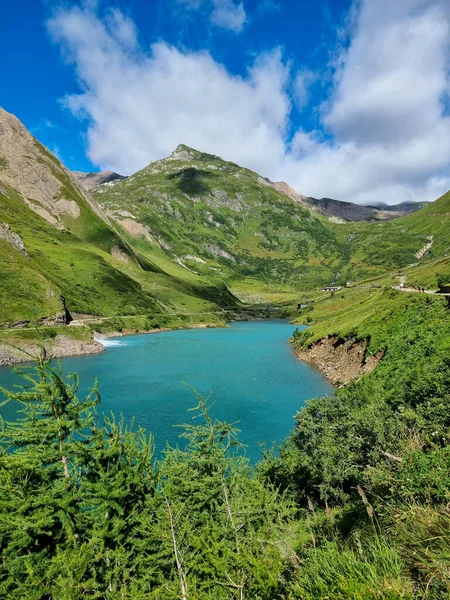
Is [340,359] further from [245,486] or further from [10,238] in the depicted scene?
[10,238]

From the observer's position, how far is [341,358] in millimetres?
84312

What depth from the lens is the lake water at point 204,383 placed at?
55.4 metres

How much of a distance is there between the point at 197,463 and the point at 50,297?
14676 centimetres

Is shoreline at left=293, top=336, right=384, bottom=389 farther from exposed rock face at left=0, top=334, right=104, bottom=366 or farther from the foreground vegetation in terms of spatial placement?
exposed rock face at left=0, top=334, right=104, bottom=366

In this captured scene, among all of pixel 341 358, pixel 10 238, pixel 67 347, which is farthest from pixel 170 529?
pixel 10 238

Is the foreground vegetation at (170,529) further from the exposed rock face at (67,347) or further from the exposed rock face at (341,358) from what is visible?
the exposed rock face at (67,347)

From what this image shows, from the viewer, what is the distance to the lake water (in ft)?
182

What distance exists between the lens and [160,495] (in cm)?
1545

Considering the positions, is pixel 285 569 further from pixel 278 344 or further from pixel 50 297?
pixel 50 297

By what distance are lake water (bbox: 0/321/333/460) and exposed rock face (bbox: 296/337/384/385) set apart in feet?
10.4

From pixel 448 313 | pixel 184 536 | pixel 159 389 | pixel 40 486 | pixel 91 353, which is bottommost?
pixel 91 353

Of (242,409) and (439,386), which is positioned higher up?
(439,386)

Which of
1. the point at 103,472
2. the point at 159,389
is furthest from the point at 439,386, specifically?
the point at 159,389

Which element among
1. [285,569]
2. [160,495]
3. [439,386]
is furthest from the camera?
[439,386]
